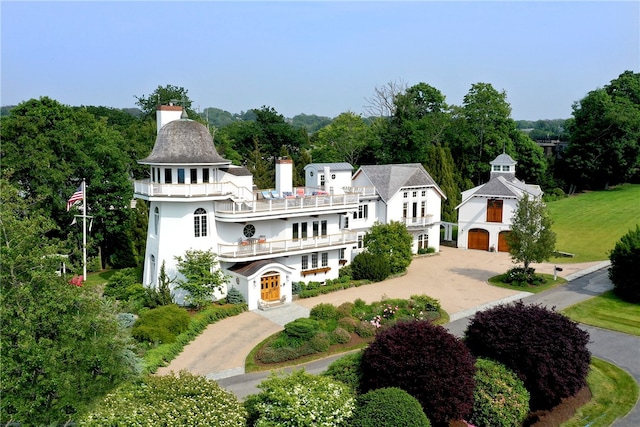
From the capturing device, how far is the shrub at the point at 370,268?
3531 cm

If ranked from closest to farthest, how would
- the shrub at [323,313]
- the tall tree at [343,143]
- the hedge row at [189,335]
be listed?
the hedge row at [189,335]
the shrub at [323,313]
the tall tree at [343,143]

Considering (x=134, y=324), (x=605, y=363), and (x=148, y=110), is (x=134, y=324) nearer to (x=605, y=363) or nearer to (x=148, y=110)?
(x=605, y=363)

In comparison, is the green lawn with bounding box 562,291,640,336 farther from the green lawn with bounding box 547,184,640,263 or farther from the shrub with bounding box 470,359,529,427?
the shrub with bounding box 470,359,529,427

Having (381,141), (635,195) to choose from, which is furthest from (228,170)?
(635,195)

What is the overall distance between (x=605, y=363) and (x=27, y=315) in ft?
69.2

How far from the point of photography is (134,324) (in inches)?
1010

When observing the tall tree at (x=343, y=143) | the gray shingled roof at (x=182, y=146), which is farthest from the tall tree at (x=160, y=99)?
the gray shingled roof at (x=182, y=146)

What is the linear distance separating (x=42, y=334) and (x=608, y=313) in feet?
88.0

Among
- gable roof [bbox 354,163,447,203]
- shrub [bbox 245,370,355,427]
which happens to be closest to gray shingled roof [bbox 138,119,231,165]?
gable roof [bbox 354,163,447,203]

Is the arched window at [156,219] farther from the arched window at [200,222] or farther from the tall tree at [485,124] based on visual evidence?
the tall tree at [485,124]

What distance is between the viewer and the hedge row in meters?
22.5

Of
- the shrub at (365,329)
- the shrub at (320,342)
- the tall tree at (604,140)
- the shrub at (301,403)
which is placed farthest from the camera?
the tall tree at (604,140)

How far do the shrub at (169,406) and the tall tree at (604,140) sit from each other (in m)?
64.1

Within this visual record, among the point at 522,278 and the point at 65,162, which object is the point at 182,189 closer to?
the point at 65,162
